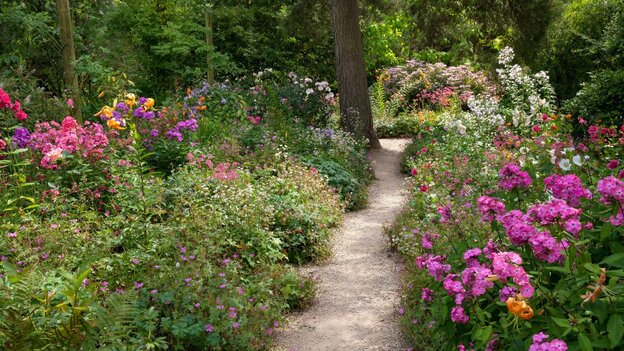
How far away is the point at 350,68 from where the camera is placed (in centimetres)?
1262

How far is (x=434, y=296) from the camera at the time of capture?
9.78 feet

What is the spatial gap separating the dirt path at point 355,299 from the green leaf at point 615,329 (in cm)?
249

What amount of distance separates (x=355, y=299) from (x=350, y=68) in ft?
25.7

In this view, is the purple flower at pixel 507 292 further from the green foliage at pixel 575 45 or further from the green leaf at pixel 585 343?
the green foliage at pixel 575 45

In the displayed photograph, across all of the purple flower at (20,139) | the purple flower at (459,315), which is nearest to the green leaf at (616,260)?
the purple flower at (459,315)

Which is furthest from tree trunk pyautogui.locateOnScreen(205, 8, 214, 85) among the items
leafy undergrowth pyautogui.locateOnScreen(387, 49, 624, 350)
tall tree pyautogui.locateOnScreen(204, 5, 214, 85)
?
leafy undergrowth pyautogui.locateOnScreen(387, 49, 624, 350)

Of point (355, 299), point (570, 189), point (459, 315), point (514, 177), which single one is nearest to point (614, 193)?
point (570, 189)

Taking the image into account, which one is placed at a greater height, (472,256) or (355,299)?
(472,256)

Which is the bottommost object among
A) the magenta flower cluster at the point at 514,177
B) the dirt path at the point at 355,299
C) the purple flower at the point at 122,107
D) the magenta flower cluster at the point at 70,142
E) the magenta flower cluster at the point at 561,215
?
the dirt path at the point at 355,299

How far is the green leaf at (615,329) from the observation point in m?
2.11

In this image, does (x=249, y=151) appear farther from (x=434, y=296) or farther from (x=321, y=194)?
(x=434, y=296)

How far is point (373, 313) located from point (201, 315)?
168 centimetres

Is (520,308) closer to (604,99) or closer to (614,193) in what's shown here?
(614,193)

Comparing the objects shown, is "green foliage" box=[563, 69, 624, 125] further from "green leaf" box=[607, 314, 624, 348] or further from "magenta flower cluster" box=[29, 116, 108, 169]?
"green leaf" box=[607, 314, 624, 348]
